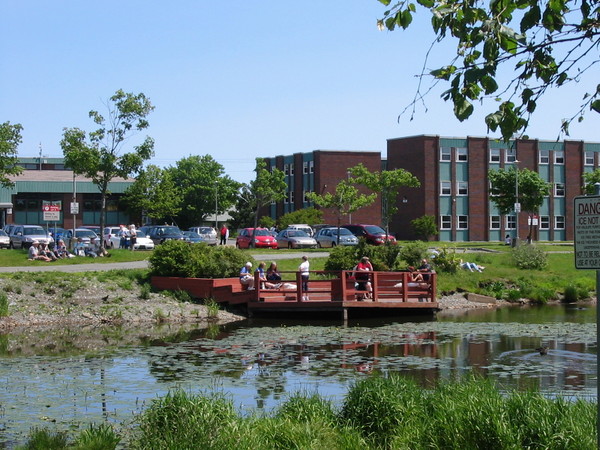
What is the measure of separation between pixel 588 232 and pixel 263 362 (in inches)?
512

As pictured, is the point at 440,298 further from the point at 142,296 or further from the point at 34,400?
the point at 34,400

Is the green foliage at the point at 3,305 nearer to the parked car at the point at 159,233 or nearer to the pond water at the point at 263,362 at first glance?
the pond water at the point at 263,362

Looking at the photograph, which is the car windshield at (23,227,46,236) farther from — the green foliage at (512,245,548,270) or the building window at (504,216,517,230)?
the building window at (504,216,517,230)

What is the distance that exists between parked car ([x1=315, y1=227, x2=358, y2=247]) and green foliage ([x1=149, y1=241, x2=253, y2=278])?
2435cm

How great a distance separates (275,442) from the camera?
955cm

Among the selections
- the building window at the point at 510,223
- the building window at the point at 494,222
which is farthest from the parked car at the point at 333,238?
the building window at the point at 510,223

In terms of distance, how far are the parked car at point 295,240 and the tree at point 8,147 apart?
20.0 metres

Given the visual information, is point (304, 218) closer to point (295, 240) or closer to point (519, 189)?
point (519, 189)

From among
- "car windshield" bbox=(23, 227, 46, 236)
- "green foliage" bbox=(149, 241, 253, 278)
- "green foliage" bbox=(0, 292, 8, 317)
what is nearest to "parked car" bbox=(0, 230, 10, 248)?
"car windshield" bbox=(23, 227, 46, 236)

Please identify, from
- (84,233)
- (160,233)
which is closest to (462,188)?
(160,233)

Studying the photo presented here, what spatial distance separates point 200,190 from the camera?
10062 centimetres

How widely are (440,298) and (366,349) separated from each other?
1586cm

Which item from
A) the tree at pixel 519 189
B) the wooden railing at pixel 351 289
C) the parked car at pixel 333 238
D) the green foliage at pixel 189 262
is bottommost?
the wooden railing at pixel 351 289

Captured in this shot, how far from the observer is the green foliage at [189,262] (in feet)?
112
